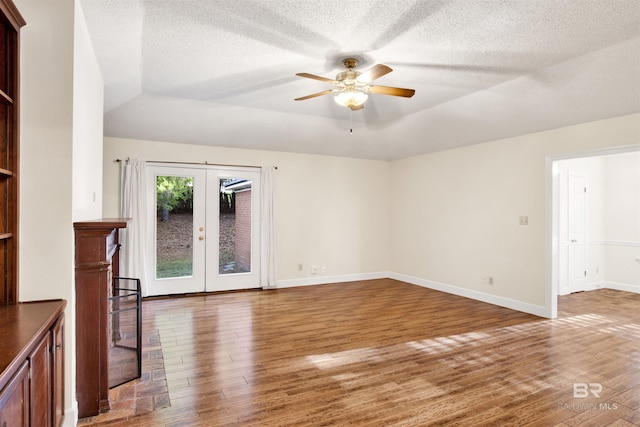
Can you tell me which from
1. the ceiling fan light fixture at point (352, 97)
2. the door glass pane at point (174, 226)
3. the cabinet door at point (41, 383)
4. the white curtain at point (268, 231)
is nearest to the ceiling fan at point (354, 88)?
the ceiling fan light fixture at point (352, 97)

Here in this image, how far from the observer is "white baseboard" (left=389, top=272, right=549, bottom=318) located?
4770 millimetres

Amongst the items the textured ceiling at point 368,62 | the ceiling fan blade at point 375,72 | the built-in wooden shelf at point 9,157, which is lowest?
the built-in wooden shelf at point 9,157

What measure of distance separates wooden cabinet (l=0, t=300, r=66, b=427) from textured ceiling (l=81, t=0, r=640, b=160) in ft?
6.24

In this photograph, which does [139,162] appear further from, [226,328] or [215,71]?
[226,328]

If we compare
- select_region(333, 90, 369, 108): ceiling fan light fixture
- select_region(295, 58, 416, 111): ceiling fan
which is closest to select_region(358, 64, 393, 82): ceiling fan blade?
select_region(295, 58, 416, 111): ceiling fan

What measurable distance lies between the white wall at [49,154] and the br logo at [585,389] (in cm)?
347

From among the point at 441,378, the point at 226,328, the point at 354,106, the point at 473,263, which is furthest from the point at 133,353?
the point at 473,263

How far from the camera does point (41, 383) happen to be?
166 cm

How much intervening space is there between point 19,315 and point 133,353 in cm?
187

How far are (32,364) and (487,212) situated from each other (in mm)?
5538

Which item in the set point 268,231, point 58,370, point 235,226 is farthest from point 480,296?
point 58,370

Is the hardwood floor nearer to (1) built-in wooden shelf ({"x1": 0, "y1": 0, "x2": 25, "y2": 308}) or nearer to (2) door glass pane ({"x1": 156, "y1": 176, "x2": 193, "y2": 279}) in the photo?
(2) door glass pane ({"x1": 156, "y1": 176, "x2": 193, "y2": 279})

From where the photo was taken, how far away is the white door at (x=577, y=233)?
6180mm

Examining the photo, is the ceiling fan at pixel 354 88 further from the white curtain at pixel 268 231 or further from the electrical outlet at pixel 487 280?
the electrical outlet at pixel 487 280
